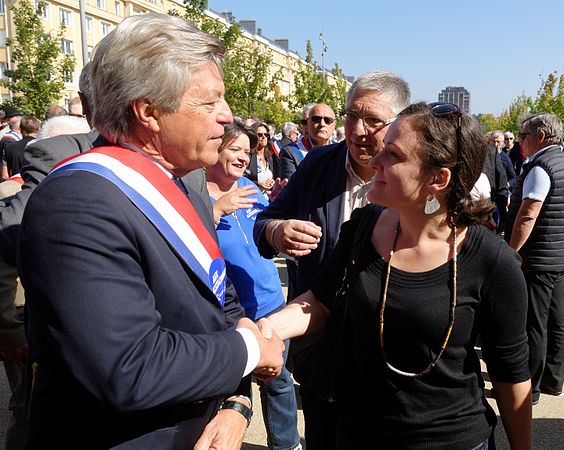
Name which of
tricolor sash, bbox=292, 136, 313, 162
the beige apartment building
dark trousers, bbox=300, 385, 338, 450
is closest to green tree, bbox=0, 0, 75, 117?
tricolor sash, bbox=292, 136, 313, 162

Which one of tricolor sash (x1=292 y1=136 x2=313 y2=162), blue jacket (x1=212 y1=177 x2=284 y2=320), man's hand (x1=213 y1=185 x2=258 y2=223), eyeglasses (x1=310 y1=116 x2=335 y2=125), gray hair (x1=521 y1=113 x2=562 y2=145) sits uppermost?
gray hair (x1=521 y1=113 x2=562 y2=145)

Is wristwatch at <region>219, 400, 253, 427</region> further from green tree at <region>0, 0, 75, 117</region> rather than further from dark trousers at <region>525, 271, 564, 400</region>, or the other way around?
green tree at <region>0, 0, 75, 117</region>

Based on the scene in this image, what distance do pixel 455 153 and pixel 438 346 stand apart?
2.14 feet

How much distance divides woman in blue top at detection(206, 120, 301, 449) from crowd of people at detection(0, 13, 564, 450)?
16.3 inches

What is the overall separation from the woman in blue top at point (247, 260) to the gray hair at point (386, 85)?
919 mm

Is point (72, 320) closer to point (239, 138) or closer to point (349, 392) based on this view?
point (349, 392)

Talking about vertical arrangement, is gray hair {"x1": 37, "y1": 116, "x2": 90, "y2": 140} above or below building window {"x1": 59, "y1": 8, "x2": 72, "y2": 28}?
below

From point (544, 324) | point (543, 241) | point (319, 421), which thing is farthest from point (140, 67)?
point (544, 324)

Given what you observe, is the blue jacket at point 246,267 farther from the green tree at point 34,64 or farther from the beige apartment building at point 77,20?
the beige apartment building at point 77,20

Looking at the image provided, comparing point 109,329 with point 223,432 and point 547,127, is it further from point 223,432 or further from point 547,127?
point 547,127

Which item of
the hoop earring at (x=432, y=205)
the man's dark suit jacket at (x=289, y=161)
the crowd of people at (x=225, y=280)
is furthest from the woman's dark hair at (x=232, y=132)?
the man's dark suit jacket at (x=289, y=161)

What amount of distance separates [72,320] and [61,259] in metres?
0.14

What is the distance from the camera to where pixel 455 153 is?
191cm

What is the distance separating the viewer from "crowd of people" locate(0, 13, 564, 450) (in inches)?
52.6
